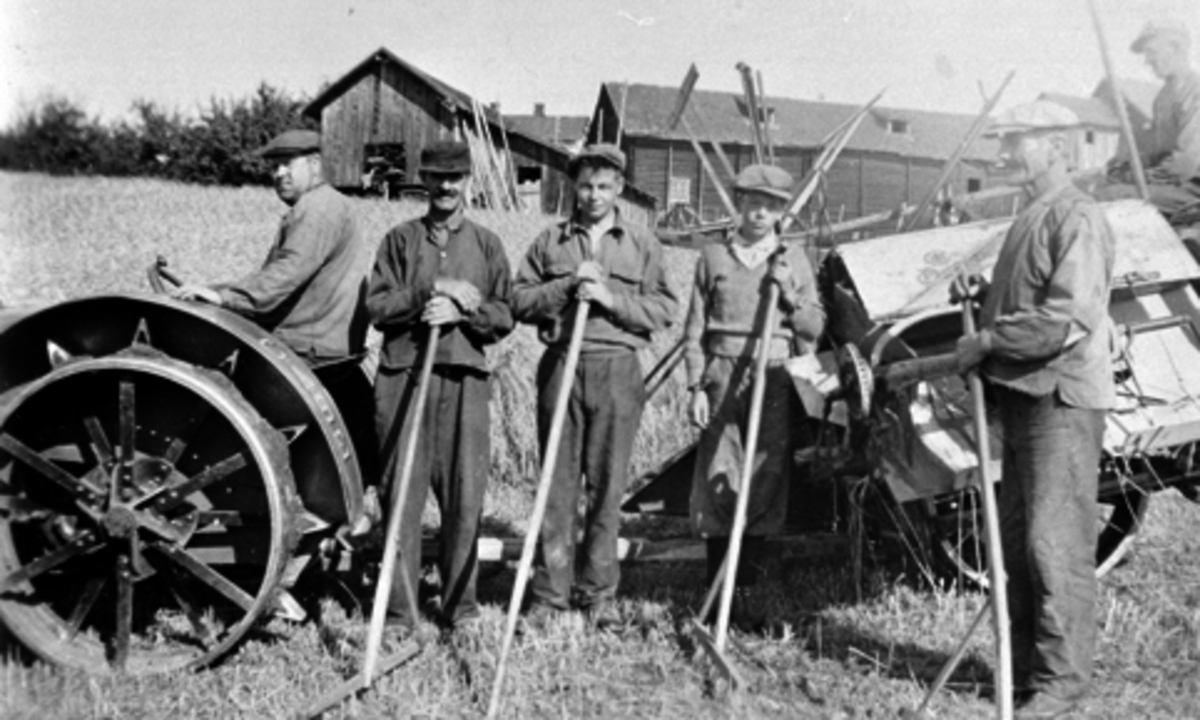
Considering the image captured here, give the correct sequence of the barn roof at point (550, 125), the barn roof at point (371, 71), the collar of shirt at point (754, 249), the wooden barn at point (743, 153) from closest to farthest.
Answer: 1. the collar of shirt at point (754, 249)
2. the barn roof at point (371, 71)
3. the wooden barn at point (743, 153)
4. the barn roof at point (550, 125)

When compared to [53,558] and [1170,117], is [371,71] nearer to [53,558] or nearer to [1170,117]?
[1170,117]

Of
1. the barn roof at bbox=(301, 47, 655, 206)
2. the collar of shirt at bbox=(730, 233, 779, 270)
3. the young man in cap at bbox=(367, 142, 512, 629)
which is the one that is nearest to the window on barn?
the barn roof at bbox=(301, 47, 655, 206)

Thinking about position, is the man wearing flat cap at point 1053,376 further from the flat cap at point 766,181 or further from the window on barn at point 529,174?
the window on barn at point 529,174

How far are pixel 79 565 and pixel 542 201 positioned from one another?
870 inches

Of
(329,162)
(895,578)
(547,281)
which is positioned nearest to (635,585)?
(895,578)

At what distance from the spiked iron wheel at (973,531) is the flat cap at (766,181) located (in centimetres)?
143

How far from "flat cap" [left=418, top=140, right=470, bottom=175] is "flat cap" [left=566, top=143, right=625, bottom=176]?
425 millimetres

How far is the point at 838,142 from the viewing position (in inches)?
189

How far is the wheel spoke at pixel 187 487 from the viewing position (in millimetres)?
3584

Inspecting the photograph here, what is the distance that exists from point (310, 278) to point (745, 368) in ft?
5.95

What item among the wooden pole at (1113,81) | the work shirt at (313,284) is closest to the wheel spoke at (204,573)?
the work shirt at (313,284)

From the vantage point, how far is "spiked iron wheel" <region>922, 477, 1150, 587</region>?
441cm

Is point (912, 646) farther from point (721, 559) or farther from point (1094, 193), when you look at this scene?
point (1094, 193)

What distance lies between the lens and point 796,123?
38688mm
